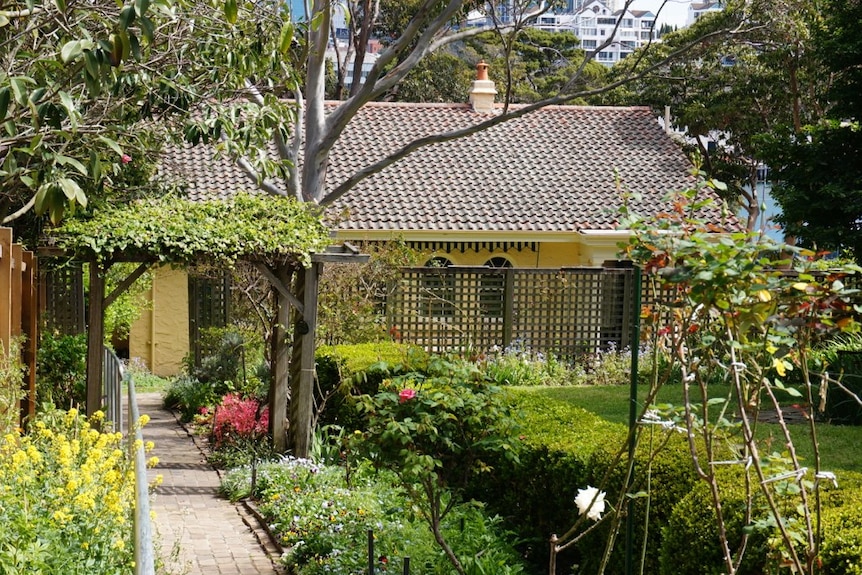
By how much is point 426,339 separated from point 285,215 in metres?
6.56

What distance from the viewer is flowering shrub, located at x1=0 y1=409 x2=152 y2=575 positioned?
4422 millimetres

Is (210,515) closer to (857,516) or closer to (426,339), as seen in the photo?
(857,516)

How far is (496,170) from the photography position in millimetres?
21609

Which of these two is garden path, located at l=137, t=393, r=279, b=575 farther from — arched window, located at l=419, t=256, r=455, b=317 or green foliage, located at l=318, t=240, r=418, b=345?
arched window, located at l=419, t=256, r=455, b=317

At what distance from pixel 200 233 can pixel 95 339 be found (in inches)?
60.0

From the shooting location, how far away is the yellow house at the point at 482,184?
19.0 meters

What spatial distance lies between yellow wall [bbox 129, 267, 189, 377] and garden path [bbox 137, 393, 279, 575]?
6.57 m

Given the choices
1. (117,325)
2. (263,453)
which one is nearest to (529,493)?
A: (263,453)

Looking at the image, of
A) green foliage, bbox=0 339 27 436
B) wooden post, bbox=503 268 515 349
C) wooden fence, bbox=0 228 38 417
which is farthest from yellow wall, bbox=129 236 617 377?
green foliage, bbox=0 339 27 436

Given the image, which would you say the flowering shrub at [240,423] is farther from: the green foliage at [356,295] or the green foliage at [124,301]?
the green foliage at [124,301]

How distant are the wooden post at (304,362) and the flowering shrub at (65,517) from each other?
4.35 m

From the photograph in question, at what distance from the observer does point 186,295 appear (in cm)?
1877

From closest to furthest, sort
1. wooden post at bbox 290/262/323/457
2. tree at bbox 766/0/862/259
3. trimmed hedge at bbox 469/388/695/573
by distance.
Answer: trimmed hedge at bbox 469/388/695/573 < wooden post at bbox 290/262/323/457 < tree at bbox 766/0/862/259

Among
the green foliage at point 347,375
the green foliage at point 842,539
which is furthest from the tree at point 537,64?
the green foliage at point 842,539
